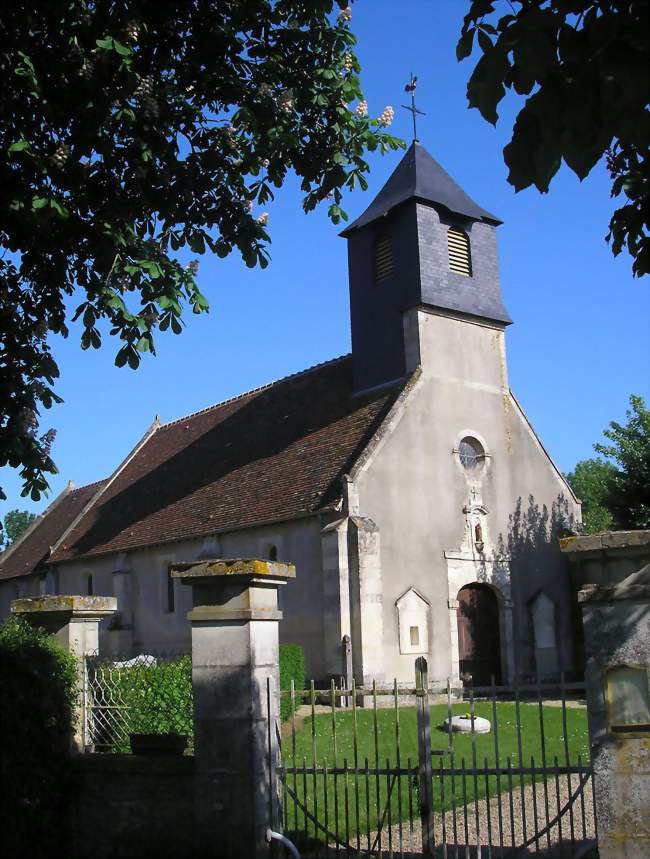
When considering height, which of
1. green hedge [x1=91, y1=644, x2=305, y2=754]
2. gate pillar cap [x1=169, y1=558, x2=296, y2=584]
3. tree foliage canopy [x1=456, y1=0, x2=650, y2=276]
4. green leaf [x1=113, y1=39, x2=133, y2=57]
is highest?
green leaf [x1=113, y1=39, x2=133, y2=57]

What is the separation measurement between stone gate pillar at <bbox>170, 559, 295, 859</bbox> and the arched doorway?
14.5 meters

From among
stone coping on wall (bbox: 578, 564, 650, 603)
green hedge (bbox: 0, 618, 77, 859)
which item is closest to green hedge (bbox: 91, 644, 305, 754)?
green hedge (bbox: 0, 618, 77, 859)

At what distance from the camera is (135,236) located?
9672mm

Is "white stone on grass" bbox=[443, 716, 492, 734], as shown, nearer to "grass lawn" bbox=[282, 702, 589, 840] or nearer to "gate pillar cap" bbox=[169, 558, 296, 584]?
"grass lawn" bbox=[282, 702, 589, 840]

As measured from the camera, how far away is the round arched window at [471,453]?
2295 cm

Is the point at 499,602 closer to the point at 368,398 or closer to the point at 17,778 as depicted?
the point at 368,398

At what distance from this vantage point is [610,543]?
6746mm

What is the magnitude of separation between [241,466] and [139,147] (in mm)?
16389

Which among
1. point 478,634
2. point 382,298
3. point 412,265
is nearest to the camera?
point 478,634

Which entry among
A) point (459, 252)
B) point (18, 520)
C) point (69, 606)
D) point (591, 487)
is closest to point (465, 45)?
point (69, 606)

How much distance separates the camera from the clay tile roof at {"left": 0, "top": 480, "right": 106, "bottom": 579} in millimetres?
32969

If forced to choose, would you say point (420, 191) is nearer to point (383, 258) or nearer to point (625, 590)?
point (383, 258)

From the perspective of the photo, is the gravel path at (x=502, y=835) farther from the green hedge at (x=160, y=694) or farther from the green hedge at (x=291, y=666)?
the green hedge at (x=291, y=666)

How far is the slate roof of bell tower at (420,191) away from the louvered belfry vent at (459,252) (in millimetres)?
530
